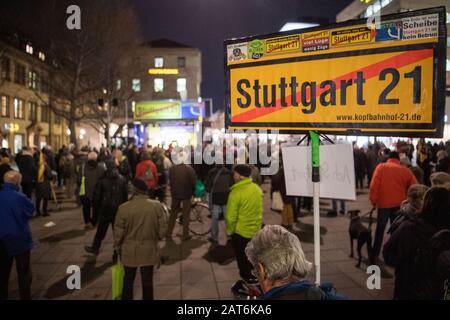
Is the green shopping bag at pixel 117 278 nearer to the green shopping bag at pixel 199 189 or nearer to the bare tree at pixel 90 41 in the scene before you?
the green shopping bag at pixel 199 189

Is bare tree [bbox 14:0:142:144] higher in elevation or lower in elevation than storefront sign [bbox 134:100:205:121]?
higher

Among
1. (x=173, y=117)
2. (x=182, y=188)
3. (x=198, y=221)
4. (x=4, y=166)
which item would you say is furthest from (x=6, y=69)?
(x=182, y=188)

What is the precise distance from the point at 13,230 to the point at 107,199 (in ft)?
8.10

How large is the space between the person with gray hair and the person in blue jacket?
376 cm

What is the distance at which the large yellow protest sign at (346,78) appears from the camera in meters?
2.66

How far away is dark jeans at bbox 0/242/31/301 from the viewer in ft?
15.7

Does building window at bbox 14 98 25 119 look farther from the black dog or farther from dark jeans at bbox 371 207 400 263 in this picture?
dark jeans at bbox 371 207 400 263

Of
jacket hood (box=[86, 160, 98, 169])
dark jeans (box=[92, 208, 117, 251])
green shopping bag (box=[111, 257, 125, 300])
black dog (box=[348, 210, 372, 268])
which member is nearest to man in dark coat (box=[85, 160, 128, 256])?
dark jeans (box=[92, 208, 117, 251])

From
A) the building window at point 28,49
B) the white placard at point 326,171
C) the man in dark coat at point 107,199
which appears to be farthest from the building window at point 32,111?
the white placard at point 326,171

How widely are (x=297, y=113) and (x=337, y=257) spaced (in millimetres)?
4826

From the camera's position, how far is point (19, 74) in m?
37.1

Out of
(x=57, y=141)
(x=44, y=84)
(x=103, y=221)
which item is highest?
(x=44, y=84)

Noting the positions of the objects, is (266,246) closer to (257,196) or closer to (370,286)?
(257,196)

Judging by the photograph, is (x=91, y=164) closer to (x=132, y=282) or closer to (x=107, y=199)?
(x=107, y=199)
